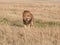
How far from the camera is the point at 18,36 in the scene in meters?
11.0

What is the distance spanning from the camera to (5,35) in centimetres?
1121

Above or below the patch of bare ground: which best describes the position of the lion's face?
below

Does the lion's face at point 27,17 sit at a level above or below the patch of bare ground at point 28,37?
below

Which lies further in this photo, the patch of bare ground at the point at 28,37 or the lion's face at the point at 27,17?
the lion's face at the point at 27,17

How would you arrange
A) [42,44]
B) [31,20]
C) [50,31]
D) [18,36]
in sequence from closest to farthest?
1. [42,44]
2. [18,36]
3. [50,31]
4. [31,20]

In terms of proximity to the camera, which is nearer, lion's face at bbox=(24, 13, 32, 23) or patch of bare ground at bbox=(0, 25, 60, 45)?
patch of bare ground at bbox=(0, 25, 60, 45)

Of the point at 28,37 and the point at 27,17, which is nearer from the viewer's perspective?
the point at 28,37

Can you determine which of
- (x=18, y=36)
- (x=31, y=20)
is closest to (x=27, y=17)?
(x=31, y=20)

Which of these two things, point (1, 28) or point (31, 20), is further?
point (31, 20)

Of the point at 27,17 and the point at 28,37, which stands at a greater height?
the point at 28,37

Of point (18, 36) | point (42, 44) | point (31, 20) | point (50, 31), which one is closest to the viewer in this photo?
point (42, 44)

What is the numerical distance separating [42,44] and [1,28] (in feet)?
8.19

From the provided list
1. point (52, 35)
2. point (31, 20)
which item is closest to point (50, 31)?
point (52, 35)

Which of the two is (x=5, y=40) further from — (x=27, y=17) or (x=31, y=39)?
(x=27, y=17)
